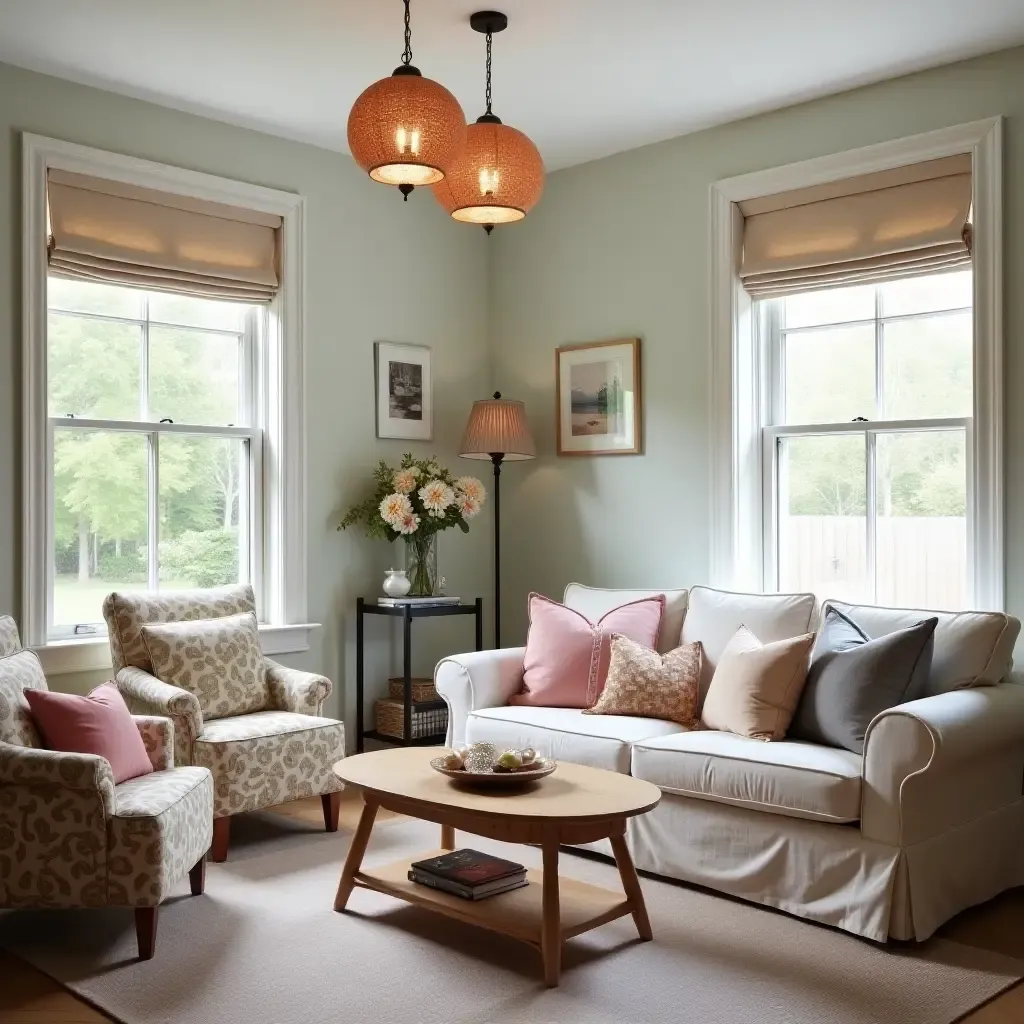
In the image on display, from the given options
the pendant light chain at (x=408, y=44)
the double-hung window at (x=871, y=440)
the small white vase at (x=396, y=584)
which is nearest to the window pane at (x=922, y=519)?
the double-hung window at (x=871, y=440)

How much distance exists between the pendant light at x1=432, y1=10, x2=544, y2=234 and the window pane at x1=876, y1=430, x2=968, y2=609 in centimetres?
192

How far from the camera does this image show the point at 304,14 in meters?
3.63

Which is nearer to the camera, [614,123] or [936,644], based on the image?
[936,644]

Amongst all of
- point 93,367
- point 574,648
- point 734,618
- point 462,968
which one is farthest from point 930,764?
point 93,367

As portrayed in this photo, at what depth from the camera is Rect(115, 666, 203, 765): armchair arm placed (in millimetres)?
3797

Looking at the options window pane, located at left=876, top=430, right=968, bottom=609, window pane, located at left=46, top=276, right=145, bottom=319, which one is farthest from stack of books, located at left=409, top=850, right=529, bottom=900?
window pane, located at left=46, top=276, right=145, bottom=319

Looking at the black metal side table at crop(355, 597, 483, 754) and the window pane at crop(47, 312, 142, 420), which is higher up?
the window pane at crop(47, 312, 142, 420)

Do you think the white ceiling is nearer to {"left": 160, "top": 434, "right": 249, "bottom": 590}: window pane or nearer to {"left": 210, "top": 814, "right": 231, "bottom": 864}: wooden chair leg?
{"left": 160, "top": 434, "right": 249, "bottom": 590}: window pane

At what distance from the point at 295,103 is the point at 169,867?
2.99 meters

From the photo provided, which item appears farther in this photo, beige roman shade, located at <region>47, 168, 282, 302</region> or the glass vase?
the glass vase

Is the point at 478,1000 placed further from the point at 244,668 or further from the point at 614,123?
the point at 614,123

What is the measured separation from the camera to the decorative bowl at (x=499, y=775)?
3.08 meters

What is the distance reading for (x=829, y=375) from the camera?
4.56 metres

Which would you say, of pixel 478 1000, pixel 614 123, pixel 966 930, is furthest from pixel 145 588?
pixel 966 930
